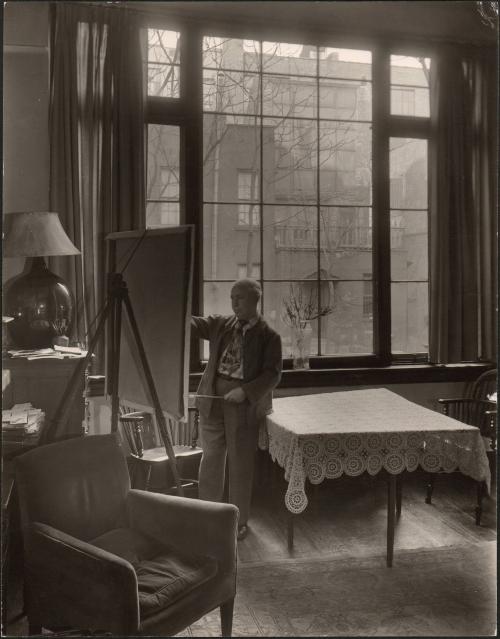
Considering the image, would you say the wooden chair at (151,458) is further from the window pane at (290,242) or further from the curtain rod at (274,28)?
the curtain rod at (274,28)

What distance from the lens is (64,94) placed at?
13.3 ft

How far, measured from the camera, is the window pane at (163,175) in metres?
4.48

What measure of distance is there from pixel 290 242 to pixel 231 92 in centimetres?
115

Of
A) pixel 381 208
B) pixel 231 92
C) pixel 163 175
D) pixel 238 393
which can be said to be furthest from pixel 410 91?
pixel 238 393

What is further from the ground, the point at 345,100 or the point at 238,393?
the point at 345,100

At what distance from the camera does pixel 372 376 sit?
470cm

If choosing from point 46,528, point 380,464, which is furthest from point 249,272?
point 46,528

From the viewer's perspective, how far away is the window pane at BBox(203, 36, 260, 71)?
4508 mm

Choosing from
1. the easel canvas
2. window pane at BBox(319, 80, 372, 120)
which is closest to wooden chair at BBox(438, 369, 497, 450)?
the easel canvas

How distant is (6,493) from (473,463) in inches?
89.5

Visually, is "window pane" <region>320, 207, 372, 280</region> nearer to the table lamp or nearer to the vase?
the vase

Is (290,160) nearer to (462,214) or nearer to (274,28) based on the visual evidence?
(274,28)

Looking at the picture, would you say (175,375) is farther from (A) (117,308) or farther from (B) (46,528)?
(B) (46,528)

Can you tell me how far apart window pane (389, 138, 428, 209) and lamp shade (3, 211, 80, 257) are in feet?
8.00
